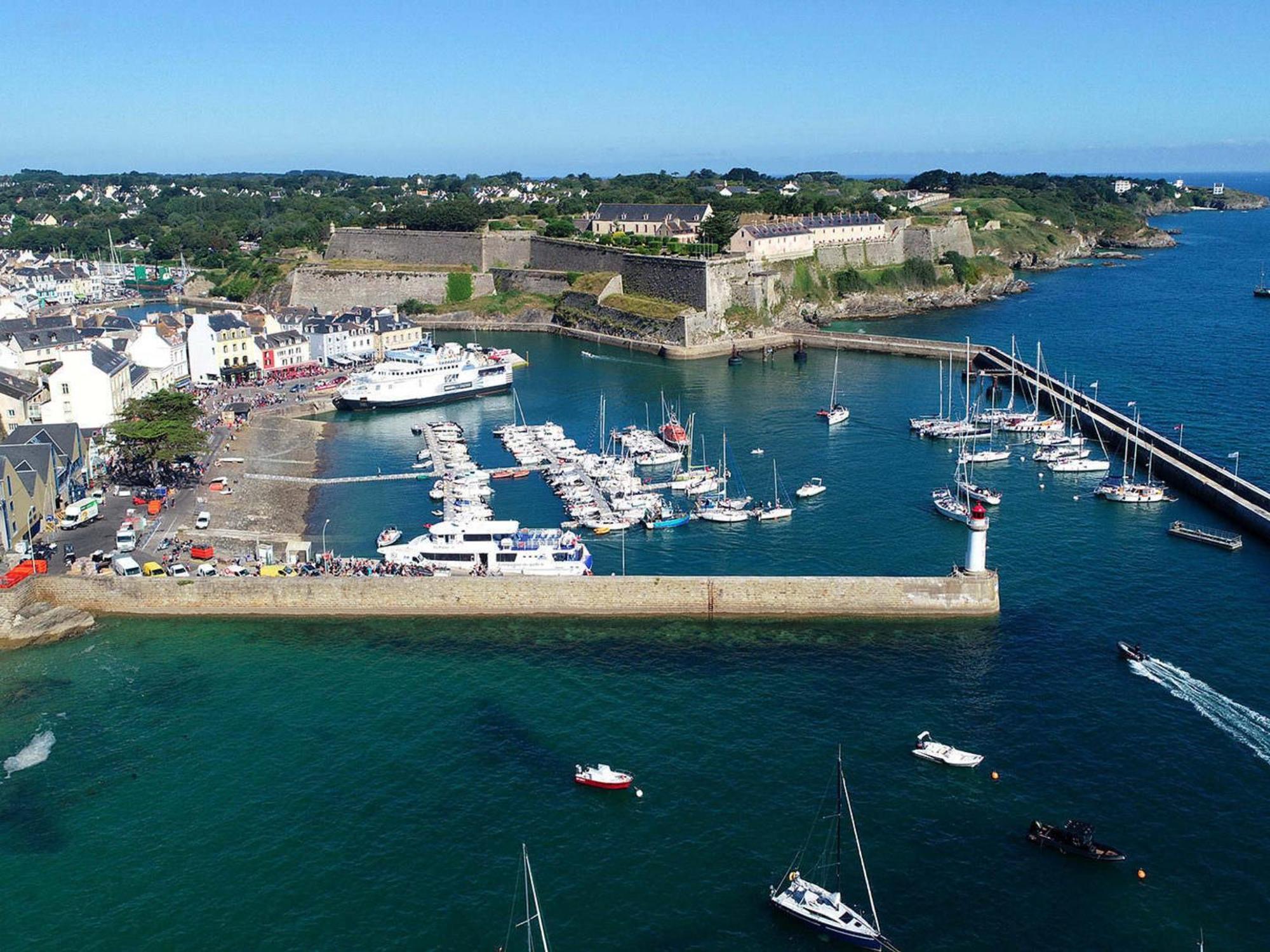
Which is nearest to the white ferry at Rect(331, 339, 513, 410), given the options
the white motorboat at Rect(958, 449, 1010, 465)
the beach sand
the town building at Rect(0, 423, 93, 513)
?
the beach sand

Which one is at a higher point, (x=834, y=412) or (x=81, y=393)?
(x=81, y=393)

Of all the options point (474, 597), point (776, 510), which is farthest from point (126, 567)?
point (776, 510)

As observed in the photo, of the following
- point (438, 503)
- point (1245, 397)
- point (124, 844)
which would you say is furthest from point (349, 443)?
point (1245, 397)

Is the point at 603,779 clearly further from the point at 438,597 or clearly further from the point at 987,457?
the point at 987,457

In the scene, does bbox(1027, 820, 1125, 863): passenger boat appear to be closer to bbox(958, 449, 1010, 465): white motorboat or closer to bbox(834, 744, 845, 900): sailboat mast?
bbox(834, 744, 845, 900): sailboat mast

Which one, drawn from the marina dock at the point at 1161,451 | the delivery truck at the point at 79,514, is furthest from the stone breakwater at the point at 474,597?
the marina dock at the point at 1161,451
